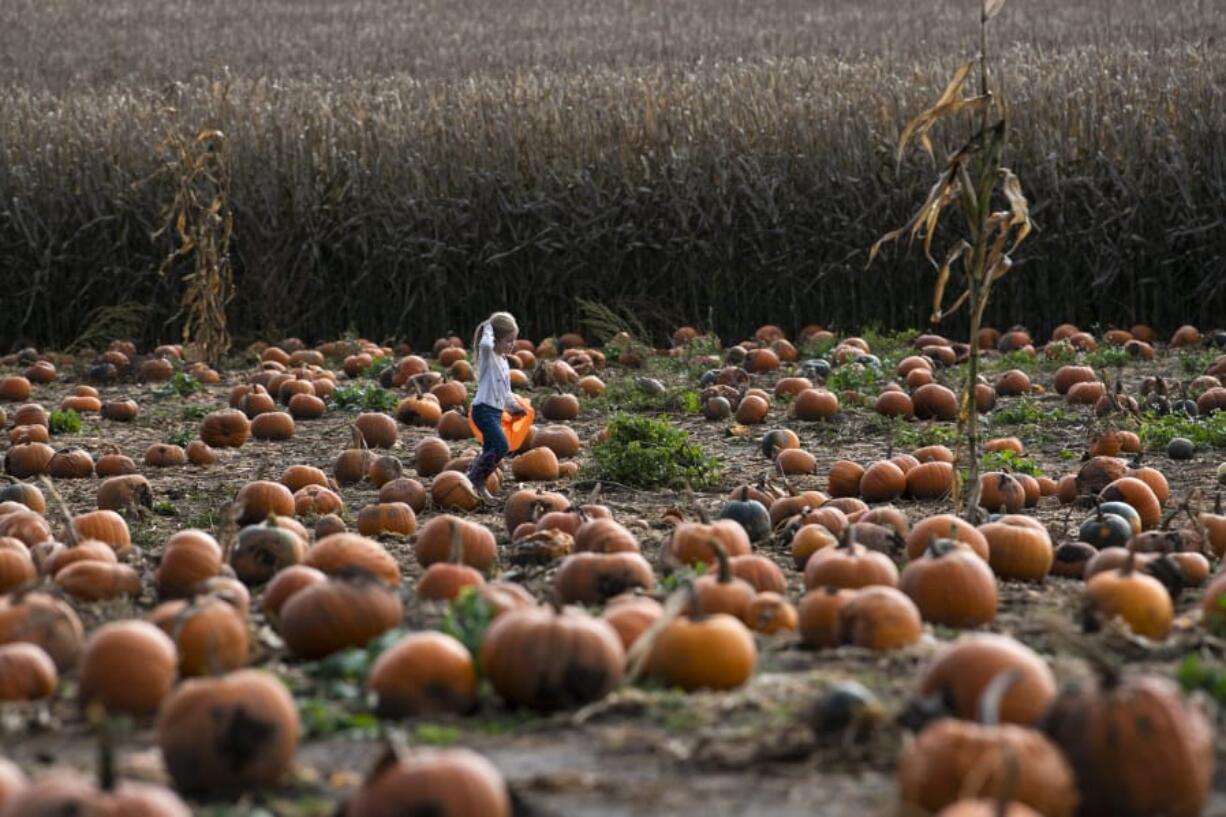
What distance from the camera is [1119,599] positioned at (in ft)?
17.0

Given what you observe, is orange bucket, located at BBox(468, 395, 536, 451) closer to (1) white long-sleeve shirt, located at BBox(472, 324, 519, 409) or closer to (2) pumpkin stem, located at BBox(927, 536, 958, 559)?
(1) white long-sleeve shirt, located at BBox(472, 324, 519, 409)

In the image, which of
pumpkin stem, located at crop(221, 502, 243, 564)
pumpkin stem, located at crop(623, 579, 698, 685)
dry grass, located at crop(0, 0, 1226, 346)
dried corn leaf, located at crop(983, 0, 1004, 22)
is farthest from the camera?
dry grass, located at crop(0, 0, 1226, 346)

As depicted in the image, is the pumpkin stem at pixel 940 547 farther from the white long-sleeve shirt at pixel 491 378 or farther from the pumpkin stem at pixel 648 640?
the white long-sleeve shirt at pixel 491 378

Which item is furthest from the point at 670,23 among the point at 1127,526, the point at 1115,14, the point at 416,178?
the point at 1127,526

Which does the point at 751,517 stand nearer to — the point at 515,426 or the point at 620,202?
the point at 515,426

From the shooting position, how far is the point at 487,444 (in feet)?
31.6

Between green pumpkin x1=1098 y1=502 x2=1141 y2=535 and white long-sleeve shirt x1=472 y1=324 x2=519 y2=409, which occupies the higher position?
white long-sleeve shirt x1=472 y1=324 x2=519 y2=409

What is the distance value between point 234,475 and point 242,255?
799cm

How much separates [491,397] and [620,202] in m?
8.35

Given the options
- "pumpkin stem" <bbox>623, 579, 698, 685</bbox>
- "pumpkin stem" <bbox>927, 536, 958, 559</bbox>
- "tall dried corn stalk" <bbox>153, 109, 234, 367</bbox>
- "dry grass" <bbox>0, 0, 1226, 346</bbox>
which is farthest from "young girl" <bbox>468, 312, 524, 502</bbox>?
"dry grass" <bbox>0, 0, 1226, 346</bbox>

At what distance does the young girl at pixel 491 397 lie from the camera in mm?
9531

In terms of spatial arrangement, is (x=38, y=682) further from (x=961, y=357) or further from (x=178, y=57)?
(x=178, y=57)

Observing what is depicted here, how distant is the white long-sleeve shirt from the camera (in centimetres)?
967

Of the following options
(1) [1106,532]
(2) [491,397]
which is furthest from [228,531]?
(2) [491,397]
